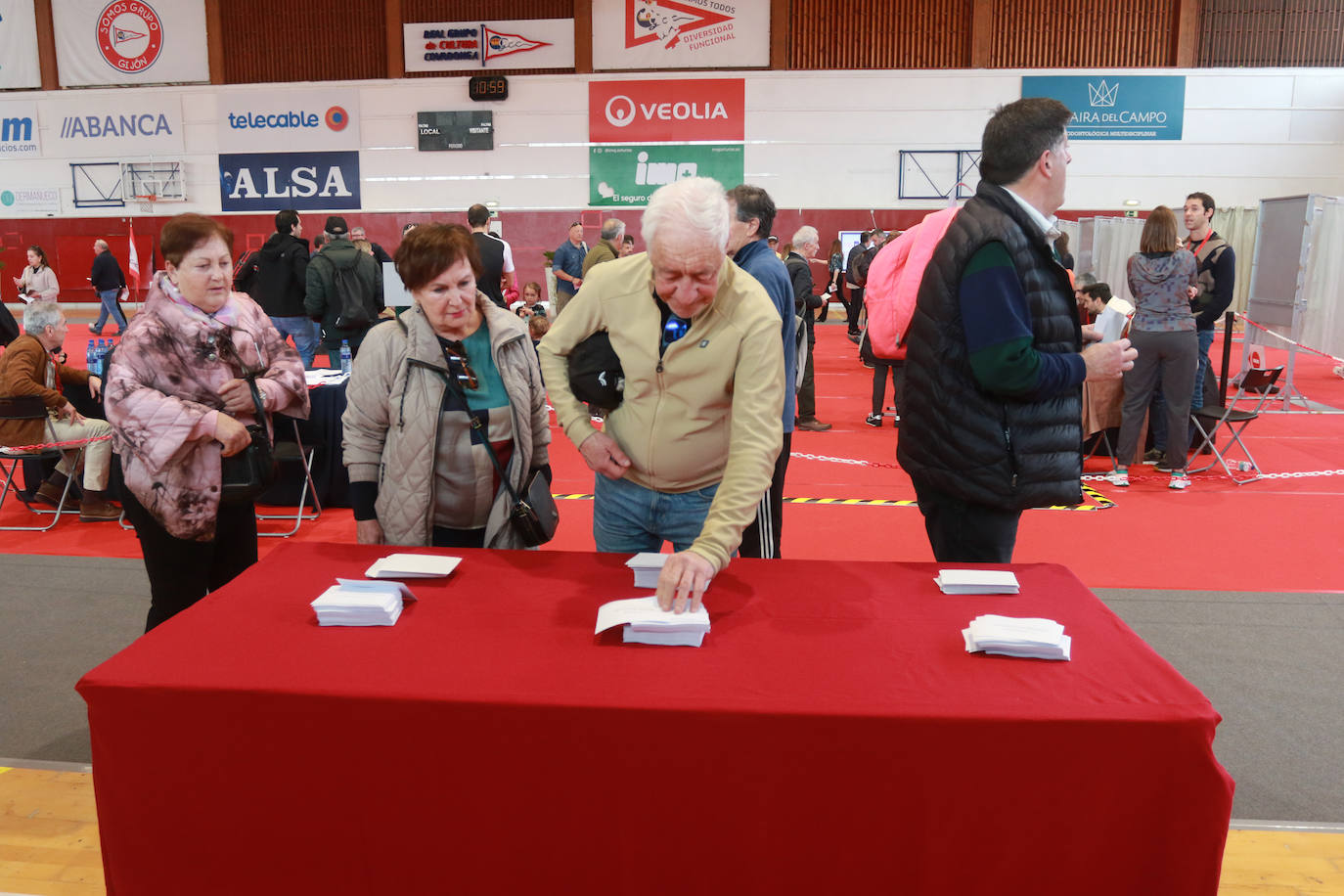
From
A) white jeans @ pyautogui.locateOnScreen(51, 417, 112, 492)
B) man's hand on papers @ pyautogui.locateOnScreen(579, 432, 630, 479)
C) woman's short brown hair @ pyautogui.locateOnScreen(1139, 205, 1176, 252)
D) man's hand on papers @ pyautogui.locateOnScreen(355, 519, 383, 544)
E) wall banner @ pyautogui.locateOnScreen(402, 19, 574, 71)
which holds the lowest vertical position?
white jeans @ pyautogui.locateOnScreen(51, 417, 112, 492)

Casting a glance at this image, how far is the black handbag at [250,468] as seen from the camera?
2.62m

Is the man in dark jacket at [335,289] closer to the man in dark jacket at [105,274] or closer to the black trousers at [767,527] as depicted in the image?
the black trousers at [767,527]

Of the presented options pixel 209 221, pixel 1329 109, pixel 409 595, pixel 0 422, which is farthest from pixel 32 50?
pixel 1329 109

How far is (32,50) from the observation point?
17797 millimetres

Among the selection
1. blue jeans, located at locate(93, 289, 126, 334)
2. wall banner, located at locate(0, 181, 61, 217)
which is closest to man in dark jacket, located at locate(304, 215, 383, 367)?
blue jeans, located at locate(93, 289, 126, 334)

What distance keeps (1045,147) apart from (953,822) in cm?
141

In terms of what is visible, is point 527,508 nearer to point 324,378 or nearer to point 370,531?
point 370,531

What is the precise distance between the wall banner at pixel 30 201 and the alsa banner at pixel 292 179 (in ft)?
10.6

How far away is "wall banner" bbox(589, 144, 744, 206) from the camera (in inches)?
664

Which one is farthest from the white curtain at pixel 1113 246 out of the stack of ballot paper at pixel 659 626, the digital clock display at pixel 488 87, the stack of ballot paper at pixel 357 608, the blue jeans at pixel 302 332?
the stack of ballot paper at pixel 357 608

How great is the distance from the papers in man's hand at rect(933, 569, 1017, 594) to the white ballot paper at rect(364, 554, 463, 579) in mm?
1033

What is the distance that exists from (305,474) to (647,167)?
12561 millimetres

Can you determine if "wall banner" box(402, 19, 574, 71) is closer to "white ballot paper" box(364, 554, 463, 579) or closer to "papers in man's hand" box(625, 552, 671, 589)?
"white ballot paper" box(364, 554, 463, 579)

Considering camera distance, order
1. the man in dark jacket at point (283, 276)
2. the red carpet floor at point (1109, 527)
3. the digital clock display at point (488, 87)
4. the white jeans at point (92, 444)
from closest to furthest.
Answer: the red carpet floor at point (1109, 527) → the white jeans at point (92, 444) → the man in dark jacket at point (283, 276) → the digital clock display at point (488, 87)
